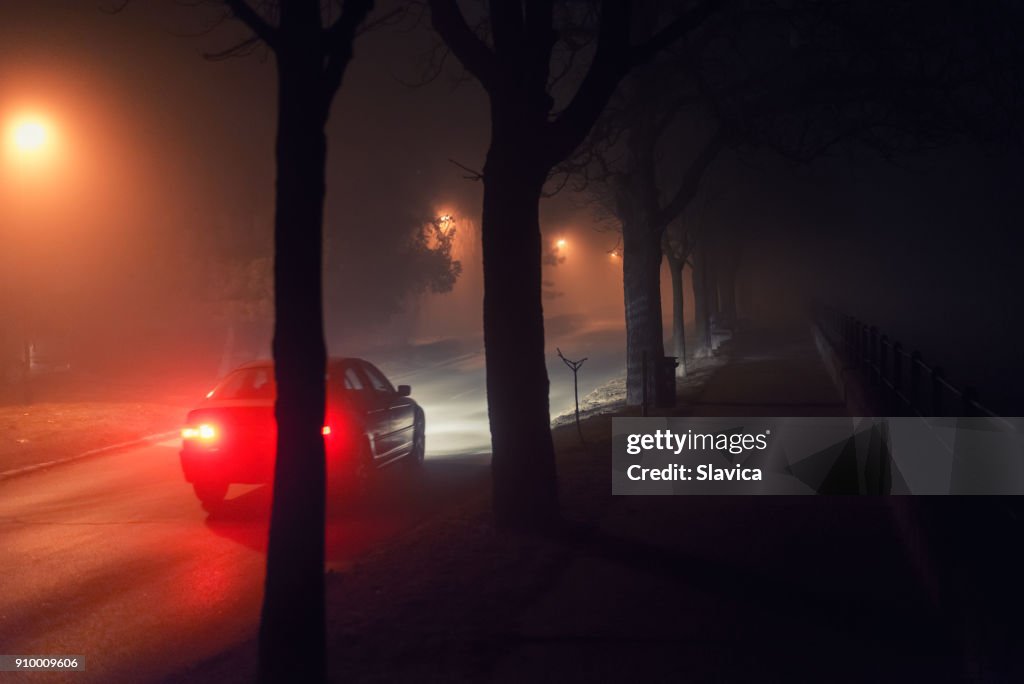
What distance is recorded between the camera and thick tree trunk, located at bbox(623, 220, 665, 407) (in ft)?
64.0

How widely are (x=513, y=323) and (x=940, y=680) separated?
4808mm

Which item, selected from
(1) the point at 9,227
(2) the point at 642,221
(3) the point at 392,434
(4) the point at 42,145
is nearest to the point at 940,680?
(3) the point at 392,434

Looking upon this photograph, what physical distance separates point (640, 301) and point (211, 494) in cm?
1068

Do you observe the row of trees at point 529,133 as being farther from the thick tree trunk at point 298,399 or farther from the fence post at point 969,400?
the fence post at point 969,400

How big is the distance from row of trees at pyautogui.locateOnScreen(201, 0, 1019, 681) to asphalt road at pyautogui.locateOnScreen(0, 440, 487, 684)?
6.01 ft

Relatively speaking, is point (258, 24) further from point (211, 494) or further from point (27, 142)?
point (27, 142)

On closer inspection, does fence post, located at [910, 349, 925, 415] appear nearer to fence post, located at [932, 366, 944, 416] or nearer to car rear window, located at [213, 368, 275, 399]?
fence post, located at [932, 366, 944, 416]

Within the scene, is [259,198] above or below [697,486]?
above

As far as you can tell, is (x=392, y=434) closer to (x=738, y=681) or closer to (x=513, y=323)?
(x=513, y=323)

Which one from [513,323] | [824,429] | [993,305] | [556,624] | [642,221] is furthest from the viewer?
[993,305]

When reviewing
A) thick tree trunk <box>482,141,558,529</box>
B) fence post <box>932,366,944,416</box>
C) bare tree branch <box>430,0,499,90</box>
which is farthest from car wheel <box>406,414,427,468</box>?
fence post <box>932,366,944,416</box>

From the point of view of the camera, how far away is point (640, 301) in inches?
772

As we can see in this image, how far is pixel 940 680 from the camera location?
16.2 feet

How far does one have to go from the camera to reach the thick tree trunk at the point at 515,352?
869cm
